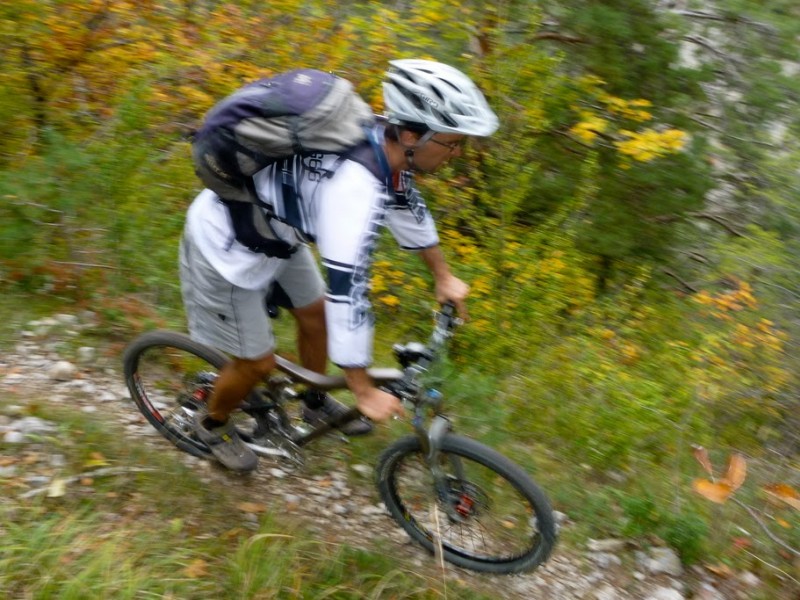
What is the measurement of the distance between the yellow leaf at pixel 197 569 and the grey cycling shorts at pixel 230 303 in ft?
2.86

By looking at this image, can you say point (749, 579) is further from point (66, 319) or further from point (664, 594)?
point (66, 319)

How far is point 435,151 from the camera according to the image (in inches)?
104

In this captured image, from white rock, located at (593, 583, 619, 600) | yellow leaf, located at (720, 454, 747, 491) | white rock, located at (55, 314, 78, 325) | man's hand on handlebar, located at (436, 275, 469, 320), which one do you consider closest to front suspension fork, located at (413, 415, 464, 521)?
man's hand on handlebar, located at (436, 275, 469, 320)

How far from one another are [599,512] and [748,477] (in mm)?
1249

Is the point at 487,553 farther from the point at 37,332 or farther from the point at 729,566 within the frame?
the point at 37,332

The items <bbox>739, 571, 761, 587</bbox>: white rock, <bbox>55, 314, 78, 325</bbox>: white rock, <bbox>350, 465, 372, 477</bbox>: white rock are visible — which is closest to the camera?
<bbox>739, 571, 761, 587</bbox>: white rock

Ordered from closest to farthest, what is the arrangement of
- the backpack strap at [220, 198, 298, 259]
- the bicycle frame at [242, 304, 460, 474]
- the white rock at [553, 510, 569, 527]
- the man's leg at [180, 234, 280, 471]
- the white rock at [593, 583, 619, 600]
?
the backpack strap at [220, 198, 298, 259] < the bicycle frame at [242, 304, 460, 474] < the man's leg at [180, 234, 280, 471] < the white rock at [593, 583, 619, 600] < the white rock at [553, 510, 569, 527]

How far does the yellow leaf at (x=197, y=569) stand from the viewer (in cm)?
286

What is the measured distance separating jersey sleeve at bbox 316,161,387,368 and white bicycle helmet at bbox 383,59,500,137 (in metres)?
0.29

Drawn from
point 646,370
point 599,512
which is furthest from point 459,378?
point 646,370

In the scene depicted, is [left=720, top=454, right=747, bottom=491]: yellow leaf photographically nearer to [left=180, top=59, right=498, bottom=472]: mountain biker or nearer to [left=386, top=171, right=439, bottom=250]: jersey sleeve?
[left=180, top=59, right=498, bottom=472]: mountain biker

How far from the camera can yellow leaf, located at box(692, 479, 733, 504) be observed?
3.77 m

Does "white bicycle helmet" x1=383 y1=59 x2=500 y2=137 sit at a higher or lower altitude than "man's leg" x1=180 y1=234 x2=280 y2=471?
higher

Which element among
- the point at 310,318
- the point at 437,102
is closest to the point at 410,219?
the point at 437,102
